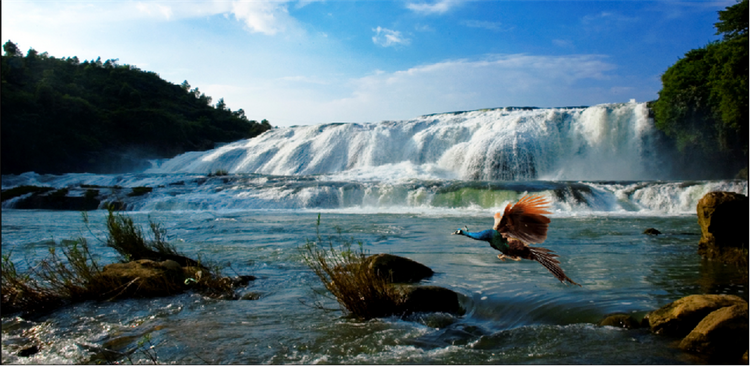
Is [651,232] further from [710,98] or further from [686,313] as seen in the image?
[710,98]

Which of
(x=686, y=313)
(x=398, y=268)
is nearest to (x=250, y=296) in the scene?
(x=398, y=268)

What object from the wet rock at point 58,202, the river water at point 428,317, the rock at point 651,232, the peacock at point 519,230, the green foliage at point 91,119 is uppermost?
the green foliage at point 91,119

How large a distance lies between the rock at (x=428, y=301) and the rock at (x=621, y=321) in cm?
151

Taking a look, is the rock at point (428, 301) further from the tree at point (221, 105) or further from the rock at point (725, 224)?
the tree at point (221, 105)

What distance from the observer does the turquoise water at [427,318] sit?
4.36 metres

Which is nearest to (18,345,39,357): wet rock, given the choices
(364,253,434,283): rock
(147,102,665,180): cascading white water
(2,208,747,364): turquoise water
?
(2,208,747,364): turquoise water

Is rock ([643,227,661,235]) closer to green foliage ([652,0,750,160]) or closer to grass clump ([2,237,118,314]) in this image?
grass clump ([2,237,118,314])

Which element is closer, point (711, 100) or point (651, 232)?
point (651, 232)

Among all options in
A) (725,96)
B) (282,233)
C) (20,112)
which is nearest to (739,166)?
(725,96)

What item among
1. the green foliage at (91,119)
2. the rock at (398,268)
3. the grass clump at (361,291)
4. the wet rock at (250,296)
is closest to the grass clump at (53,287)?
the wet rock at (250,296)

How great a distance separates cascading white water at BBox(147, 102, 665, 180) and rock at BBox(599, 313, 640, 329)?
2187 cm

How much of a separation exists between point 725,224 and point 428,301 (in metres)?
5.46

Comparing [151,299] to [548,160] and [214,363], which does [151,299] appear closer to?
[214,363]

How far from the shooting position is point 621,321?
5078 millimetres
